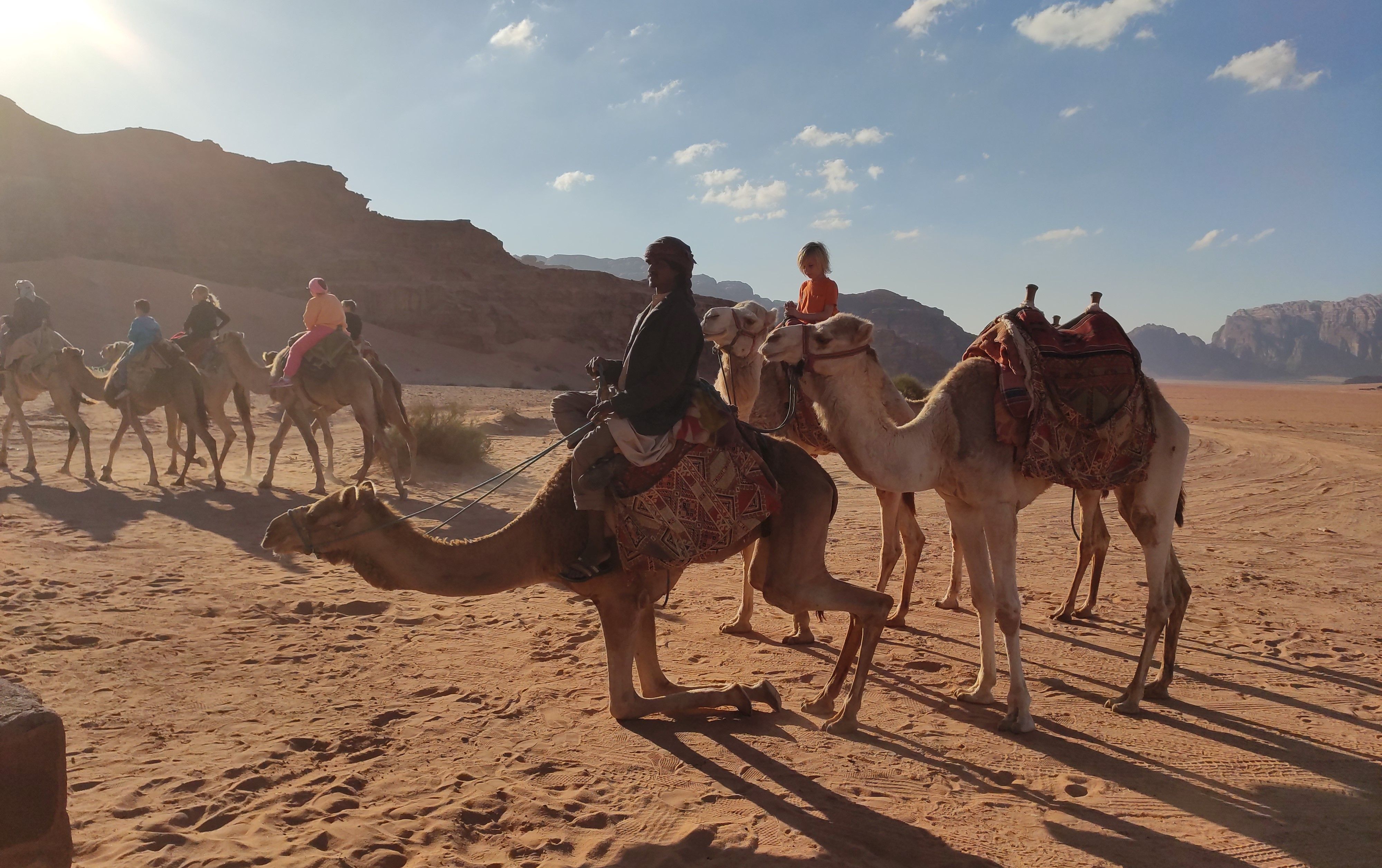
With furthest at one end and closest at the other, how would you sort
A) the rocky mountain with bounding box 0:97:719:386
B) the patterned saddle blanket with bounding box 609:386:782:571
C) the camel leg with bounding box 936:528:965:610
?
1. the rocky mountain with bounding box 0:97:719:386
2. the camel leg with bounding box 936:528:965:610
3. the patterned saddle blanket with bounding box 609:386:782:571

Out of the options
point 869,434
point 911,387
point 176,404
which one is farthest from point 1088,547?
point 911,387

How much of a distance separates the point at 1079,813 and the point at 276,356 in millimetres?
13311

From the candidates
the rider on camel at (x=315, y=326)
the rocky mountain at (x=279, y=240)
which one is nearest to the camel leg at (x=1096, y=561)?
the rider on camel at (x=315, y=326)

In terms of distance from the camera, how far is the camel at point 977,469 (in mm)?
4941

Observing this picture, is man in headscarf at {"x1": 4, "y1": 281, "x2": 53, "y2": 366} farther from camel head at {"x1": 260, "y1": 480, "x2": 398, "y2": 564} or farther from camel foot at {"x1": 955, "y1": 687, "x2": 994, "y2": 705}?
camel foot at {"x1": 955, "y1": 687, "x2": 994, "y2": 705}

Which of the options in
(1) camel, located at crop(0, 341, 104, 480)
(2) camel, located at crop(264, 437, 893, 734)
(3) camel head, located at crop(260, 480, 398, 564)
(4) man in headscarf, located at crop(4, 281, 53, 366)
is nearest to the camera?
(3) camel head, located at crop(260, 480, 398, 564)

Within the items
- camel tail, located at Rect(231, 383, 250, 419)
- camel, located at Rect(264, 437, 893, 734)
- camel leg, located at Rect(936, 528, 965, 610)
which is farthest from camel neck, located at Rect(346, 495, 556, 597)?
camel tail, located at Rect(231, 383, 250, 419)

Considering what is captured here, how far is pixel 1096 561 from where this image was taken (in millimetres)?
7594

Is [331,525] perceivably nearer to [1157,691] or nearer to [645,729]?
[645,729]

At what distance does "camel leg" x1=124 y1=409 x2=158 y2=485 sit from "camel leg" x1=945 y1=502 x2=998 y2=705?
38.3ft

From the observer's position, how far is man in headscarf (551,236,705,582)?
A: 4367 millimetres

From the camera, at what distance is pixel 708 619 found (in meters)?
7.29

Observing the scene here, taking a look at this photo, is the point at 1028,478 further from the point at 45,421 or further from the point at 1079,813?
the point at 45,421

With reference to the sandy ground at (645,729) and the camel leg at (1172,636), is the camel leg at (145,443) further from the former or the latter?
the camel leg at (1172,636)
